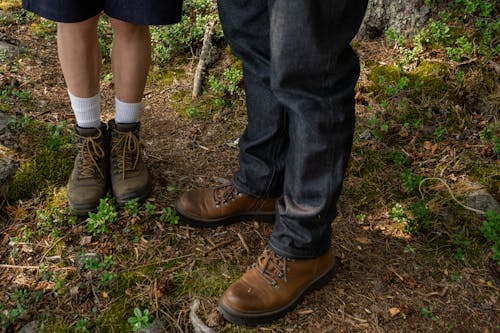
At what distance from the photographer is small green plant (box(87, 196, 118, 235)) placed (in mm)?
2578

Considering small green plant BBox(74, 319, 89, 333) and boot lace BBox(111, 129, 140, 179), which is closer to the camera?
small green plant BBox(74, 319, 89, 333)

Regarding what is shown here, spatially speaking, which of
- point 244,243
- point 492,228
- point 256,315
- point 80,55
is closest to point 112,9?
point 80,55

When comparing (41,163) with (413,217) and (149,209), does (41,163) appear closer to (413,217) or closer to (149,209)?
(149,209)

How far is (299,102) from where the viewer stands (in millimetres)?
1869

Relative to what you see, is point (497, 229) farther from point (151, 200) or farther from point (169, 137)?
point (169, 137)

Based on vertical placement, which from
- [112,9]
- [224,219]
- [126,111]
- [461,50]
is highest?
[112,9]

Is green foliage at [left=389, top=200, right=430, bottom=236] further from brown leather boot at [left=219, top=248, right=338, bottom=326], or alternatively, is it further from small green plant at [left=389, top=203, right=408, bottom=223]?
brown leather boot at [left=219, top=248, right=338, bottom=326]

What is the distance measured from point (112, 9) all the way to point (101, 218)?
1.08 meters

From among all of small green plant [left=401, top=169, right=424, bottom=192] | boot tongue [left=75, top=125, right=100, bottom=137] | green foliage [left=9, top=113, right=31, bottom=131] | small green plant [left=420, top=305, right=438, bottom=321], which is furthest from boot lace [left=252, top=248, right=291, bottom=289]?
green foliage [left=9, top=113, right=31, bottom=131]

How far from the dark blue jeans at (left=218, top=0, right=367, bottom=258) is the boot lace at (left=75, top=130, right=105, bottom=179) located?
85 centimetres

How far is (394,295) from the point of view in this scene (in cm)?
235

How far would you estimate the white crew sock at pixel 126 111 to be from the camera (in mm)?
2742

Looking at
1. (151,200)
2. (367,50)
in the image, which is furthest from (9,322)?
(367,50)

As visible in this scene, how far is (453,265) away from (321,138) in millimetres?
1172
